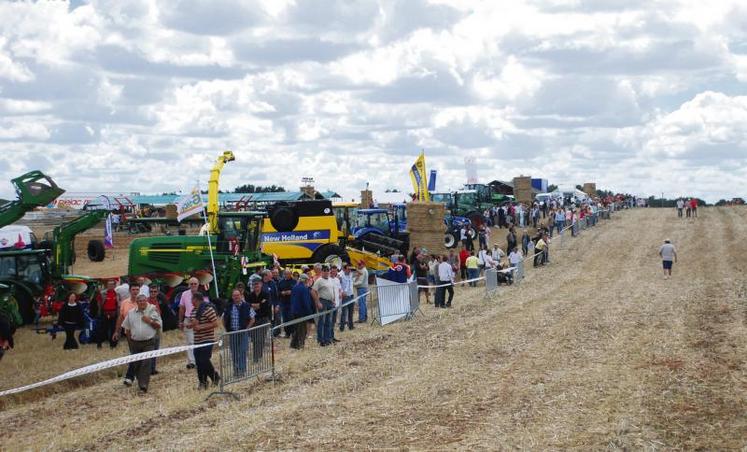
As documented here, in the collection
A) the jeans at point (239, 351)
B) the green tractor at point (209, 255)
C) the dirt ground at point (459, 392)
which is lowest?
the dirt ground at point (459, 392)

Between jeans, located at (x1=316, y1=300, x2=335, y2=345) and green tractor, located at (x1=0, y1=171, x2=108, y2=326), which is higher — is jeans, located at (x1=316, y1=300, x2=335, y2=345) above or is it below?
below

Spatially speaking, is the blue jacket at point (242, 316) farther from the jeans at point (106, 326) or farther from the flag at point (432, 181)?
the flag at point (432, 181)

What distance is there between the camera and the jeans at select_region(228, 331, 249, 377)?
43.1 ft

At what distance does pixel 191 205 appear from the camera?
23031 millimetres

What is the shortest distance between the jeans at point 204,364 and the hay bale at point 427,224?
20.2 m

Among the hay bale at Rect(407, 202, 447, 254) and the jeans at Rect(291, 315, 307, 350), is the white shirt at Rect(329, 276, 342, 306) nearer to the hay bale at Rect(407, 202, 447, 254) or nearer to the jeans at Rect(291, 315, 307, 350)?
the jeans at Rect(291, 315, 307, 350)

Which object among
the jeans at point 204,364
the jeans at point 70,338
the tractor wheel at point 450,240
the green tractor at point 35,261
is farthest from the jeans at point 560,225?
the jeans at point 204,364

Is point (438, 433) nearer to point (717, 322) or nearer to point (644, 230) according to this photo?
point (717, 322)

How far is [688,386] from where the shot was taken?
12625mm

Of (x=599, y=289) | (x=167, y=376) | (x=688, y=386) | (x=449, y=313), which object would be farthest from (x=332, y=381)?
(x=599, y=289)

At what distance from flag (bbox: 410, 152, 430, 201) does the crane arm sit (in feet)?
44.0

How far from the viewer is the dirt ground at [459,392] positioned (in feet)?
33.4

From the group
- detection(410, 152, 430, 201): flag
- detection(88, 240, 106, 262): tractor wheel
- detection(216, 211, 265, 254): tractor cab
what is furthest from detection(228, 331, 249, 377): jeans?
detection(410, 152, 430, 201): flag

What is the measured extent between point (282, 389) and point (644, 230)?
3929 centimetres
